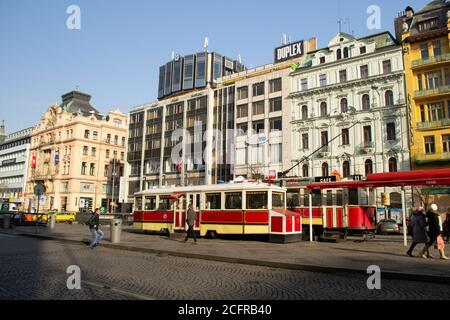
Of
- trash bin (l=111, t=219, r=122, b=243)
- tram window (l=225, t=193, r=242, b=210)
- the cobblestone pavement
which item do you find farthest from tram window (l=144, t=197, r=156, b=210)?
the cobblestone pavement

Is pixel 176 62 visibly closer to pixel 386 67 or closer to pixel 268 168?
pixel 268 168

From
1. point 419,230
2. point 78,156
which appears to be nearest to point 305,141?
point 419,230

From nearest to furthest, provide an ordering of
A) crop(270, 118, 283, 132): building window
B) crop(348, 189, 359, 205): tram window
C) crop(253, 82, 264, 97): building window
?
crop(348, 189, 359, 205): tram window
crop(270, 118, 283, 132): building window
crop(253, 82, 264, 97): building window

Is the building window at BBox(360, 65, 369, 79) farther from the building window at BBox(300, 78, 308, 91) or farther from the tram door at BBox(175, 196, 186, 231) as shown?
the tram door at BBox(175, 196, 186, 231)

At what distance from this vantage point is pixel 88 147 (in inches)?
3147

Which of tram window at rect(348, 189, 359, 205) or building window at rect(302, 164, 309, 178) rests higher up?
building window at rect(302, 164, 309, 178)

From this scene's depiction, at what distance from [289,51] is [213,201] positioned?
130 feet

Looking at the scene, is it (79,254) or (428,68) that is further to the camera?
(428,68)

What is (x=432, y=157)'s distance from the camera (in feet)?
119

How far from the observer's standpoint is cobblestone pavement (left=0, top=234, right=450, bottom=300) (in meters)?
7.45

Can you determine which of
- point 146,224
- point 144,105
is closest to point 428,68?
point 146,224

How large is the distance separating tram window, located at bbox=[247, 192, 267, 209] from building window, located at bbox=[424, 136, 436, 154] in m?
25.9

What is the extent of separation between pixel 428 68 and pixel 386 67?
4116mm

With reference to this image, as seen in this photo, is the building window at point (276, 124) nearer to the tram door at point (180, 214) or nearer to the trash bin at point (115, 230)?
the tram door at point (180, 214)
